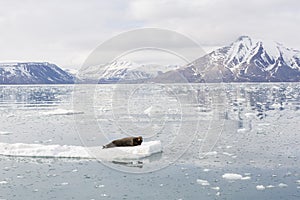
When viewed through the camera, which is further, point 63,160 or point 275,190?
point 63,160

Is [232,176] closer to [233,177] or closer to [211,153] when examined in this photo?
[233,177]

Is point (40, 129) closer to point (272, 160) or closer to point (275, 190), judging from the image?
point (272, 160)

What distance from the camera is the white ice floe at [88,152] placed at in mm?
15195

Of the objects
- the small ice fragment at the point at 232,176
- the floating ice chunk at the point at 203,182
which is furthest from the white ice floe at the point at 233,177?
the floating ice chunk at the point at 203,182

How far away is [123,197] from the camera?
1065 cm

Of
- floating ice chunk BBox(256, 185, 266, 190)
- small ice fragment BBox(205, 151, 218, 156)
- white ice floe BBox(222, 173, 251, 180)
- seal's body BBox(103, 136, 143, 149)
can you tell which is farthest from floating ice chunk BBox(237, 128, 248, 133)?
floating ice chunk BBox(256, 185, 266, 190)

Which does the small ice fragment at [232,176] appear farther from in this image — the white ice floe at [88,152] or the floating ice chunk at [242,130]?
the floating ice chunk at [242,130]

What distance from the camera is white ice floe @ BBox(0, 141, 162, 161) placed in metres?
15.2

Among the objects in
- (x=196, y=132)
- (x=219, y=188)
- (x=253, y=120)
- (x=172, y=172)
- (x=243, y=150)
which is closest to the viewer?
(x=219, y=188)

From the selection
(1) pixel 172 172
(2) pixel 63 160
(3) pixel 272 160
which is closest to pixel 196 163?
(1) pixel 172 172

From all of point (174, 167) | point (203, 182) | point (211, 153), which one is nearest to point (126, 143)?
point (174, 167)

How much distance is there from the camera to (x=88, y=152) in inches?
619

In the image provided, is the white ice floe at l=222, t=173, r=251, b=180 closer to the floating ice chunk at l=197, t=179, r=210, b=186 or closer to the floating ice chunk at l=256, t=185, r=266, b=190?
the floating ice chunk at l=197, t=179, r=210, b=186

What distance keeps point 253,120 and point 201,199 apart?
16684 millimetres
